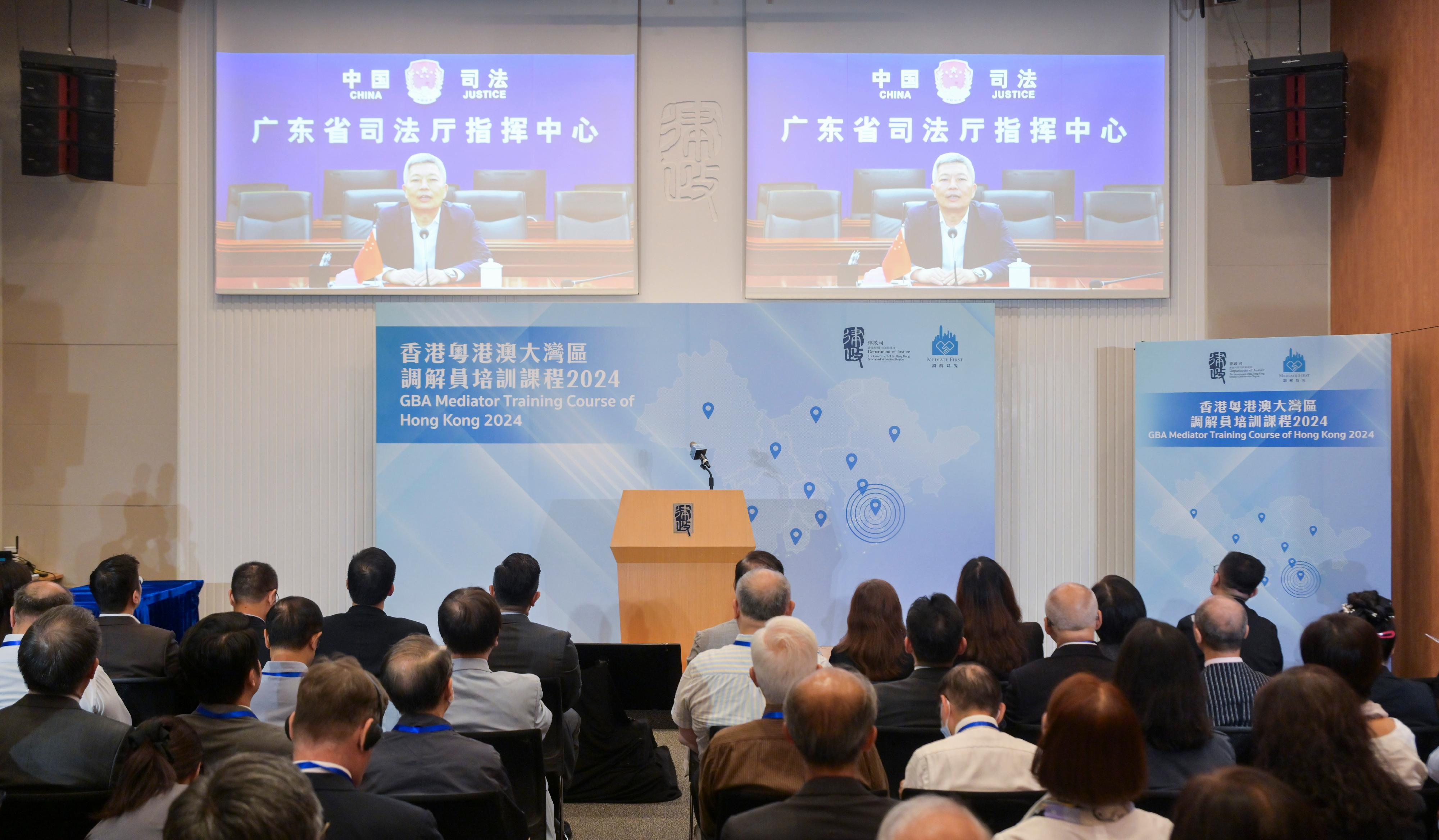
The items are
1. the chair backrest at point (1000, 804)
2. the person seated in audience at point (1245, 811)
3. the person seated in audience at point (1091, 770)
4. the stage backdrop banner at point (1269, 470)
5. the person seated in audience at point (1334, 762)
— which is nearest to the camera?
the person seated in audience at point (1245, 811)

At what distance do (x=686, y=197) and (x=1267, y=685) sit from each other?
5432mm

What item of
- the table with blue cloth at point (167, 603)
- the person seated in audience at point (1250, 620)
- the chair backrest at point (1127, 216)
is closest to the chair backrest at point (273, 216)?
the table with blue cloth at point (167, 603)

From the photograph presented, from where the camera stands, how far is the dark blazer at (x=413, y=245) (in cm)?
689

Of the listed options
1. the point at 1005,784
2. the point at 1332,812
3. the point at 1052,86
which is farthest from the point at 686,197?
the point at 1332,812

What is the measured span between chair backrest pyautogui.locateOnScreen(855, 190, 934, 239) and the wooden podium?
7.54ft

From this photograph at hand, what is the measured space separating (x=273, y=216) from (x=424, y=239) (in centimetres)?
102

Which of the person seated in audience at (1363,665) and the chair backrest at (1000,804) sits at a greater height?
the person seated in audience at (1363,665)

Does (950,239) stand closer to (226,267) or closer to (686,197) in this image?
(686,197)

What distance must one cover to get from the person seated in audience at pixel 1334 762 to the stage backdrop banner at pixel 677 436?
178 inches

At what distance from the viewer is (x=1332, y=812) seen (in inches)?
80.6

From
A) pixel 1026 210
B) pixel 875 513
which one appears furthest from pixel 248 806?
pixel 1026 210

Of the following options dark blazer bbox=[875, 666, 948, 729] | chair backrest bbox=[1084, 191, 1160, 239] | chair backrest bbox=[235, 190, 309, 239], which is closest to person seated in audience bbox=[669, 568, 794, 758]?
dark blazer bbox=[875, 666, 948, 729]

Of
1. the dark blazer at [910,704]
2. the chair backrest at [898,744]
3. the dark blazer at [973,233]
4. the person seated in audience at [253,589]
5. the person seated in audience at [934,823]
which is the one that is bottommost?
the chair backrest at [898,744]

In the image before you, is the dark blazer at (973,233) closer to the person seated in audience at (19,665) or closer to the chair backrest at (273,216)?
the chair backrest at (273,216)
